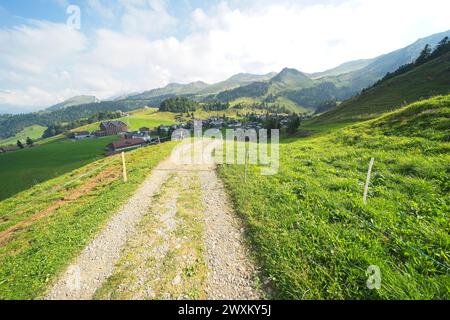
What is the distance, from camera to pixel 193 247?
6391 mm

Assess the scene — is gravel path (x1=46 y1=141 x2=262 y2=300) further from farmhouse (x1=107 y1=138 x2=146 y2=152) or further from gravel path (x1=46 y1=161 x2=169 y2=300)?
farmhouse (x1=107 y1=138 x2=146 y2=152)

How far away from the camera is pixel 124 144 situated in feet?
277

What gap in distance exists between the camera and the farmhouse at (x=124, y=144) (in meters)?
80.7

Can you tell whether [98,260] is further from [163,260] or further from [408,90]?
[408,90]

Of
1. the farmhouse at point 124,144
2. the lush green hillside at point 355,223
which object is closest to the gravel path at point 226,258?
the lush green hillside at point 355,223

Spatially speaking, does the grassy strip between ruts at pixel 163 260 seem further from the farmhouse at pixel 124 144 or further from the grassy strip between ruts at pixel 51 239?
the farmhouse at pixel 124 144

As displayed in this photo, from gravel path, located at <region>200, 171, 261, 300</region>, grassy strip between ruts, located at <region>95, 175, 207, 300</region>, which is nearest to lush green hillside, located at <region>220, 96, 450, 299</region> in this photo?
gravel path, located at <region>200, 171, 261, 300</region>

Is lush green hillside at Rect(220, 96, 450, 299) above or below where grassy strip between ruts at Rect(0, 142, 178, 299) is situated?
above

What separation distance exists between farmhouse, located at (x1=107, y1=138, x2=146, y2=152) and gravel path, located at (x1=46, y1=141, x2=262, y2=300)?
3165 inches

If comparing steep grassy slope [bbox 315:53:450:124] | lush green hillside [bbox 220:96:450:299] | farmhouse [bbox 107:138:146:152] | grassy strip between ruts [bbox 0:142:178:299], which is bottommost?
farmhouse [bbox 107:138:146:152]

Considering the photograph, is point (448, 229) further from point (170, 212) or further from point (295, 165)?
point (170, 212)

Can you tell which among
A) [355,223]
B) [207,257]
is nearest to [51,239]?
[207,257]

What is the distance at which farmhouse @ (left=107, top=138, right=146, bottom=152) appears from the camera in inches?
3176
